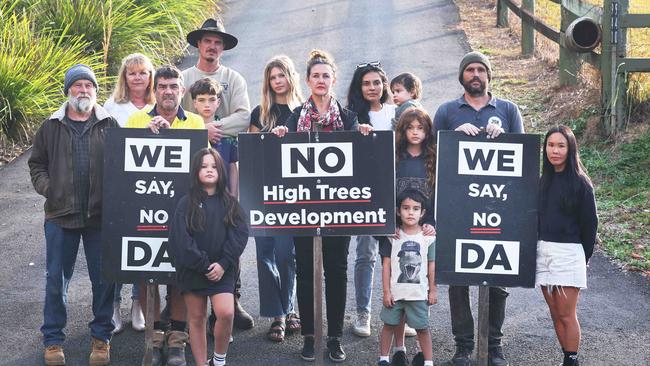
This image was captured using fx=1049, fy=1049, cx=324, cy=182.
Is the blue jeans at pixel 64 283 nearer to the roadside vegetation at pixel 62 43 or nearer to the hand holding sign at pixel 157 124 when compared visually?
the hand holding sign at pixel 157 124

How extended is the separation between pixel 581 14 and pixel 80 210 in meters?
7.57

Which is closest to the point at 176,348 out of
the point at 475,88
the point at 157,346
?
the point at 157,346

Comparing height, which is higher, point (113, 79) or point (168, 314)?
point (113, 79)

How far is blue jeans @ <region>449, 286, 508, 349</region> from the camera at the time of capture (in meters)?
7.02

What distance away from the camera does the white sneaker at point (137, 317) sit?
7.70 metres

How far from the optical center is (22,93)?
1283cm

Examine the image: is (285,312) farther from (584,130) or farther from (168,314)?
(584,130)

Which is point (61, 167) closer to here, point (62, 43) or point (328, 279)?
point (328, 279)

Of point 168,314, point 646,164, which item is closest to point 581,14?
point 646,164

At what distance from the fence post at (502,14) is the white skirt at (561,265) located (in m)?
12.4

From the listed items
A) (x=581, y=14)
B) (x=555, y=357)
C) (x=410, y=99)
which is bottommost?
(x=555, y=357)

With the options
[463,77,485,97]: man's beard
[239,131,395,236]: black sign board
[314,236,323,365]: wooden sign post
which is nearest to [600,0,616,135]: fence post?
[463,77,485,97]: man's beard

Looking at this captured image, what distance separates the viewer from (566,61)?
13531 mm

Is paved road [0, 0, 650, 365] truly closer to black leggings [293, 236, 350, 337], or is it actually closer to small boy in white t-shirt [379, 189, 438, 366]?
black leggings [293, 236, 350, 337]
